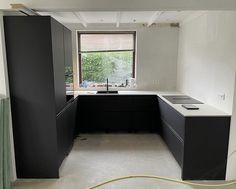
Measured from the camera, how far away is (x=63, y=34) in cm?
324

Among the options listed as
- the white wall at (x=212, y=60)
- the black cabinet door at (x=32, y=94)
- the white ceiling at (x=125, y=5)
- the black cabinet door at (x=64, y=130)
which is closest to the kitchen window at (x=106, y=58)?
the white wall at (x=212, y=60)

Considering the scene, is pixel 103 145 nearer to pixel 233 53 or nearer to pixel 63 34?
pixel 63 34

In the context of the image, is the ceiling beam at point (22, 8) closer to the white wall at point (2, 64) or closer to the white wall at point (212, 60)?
the white wall at point (2, 64)

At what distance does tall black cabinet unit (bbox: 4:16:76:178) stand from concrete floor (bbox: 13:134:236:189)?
23 centimetres

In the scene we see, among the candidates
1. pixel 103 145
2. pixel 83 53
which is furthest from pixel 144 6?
pixel 83 53

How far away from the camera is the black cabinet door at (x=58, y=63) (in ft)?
8.87

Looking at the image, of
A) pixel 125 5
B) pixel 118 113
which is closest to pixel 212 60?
pixel 125 5

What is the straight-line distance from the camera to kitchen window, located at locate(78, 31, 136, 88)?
518cm

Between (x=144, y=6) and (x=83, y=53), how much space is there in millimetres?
2971

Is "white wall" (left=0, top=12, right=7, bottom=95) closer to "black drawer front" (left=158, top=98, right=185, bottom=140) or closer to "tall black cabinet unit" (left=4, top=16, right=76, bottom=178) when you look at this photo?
"tall black cabinet unit" (left=4, top=16, right=76, bottom=178)

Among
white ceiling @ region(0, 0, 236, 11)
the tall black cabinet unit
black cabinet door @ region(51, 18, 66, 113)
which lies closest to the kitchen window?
black cabinet door @ region(51, 18, 66, 113)

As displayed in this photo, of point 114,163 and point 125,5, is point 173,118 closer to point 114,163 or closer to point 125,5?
point 114,163

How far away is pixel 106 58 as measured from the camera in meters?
5.25

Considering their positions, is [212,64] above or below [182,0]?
below
